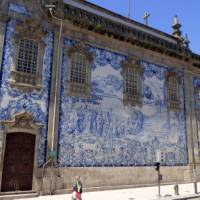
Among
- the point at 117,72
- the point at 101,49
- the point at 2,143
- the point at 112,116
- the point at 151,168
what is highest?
the point at 101,49

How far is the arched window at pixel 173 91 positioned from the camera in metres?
16.5

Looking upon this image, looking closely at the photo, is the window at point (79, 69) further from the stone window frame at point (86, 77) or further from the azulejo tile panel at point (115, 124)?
the azulejo tile panel at point (115, 124)

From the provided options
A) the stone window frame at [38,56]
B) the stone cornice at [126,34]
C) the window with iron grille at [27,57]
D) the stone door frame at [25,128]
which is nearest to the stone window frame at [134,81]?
the stone cornice at [126,34]

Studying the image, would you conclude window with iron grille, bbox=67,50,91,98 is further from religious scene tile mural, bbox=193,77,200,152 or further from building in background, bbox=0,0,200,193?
religious scene tile mural, bbox=193,77,200,152

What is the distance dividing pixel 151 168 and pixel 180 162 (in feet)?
7.79

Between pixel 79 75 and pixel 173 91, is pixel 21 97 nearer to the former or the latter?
pixel 79 75

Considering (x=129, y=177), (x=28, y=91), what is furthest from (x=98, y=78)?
(x=129, y=177)

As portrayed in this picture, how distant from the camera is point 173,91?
16984 millimetres

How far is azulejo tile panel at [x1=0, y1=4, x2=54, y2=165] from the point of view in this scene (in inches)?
432

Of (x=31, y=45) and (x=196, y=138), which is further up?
(x=31, y=45)

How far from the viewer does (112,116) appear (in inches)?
543

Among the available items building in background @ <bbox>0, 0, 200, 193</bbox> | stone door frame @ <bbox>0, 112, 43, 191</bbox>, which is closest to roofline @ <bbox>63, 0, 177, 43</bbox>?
building in background @ <bbox>0, 0, 200, 193</bbox>

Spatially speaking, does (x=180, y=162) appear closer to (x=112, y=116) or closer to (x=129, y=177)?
(x=129, y=177)

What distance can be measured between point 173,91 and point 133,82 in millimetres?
3311
